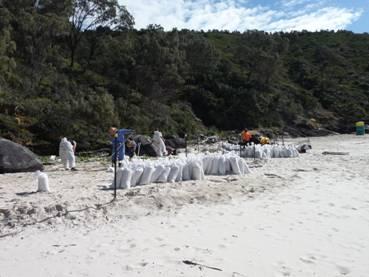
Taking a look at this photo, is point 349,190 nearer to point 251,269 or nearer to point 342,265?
point 342,265

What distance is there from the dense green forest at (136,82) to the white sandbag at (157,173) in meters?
12.6

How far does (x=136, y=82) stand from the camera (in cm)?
3828

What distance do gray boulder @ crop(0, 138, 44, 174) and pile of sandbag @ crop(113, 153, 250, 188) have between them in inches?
175

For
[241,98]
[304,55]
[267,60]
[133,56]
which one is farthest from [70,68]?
[304,55]

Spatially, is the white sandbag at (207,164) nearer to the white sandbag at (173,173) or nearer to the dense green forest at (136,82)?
the white sandbag at (173,173)

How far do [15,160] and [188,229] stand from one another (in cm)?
881

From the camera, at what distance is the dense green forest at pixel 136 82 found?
24844 mm

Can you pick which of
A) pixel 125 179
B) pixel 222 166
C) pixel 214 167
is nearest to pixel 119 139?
pixel 214 167

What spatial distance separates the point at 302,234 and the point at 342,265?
1.34 meters

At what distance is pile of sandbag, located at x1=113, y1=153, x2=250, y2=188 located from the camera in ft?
34.3

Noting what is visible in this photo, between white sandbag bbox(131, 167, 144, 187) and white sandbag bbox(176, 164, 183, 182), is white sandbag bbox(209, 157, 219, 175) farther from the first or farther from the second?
white sandbag bbox(131, 167, 144, 187)

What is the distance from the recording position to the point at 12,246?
634 centimetres

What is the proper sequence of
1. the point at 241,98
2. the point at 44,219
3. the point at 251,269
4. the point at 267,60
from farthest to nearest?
1. the point at 267,60
2. the point at 241,98
3. the point at 44,219
4. the point at 251,269

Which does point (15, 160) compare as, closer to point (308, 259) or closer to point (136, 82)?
point (308, 259)
